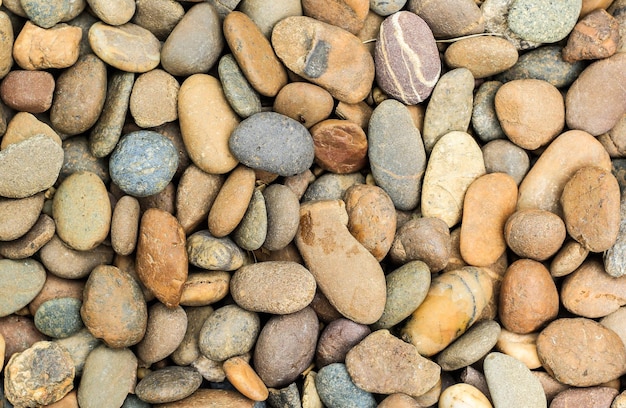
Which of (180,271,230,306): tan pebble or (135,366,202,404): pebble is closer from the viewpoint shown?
(135,366,202,404): pebble

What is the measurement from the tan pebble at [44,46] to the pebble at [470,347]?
1643mm

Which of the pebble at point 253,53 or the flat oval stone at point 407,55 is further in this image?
the flat oval stone at point 407,55

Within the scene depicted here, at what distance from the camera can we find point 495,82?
2.61m

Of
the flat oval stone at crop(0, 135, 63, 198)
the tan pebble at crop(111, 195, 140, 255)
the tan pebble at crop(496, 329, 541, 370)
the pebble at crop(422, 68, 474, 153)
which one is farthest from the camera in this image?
the pebble at crop(422, 68, 474, 153)

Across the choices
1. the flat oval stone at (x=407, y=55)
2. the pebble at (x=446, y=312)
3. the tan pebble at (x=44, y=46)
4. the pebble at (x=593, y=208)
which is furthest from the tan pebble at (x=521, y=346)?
the tan pebble at (x=44, y=46)

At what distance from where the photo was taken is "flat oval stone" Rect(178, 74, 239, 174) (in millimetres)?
2348

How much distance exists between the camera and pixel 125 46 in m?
2.32

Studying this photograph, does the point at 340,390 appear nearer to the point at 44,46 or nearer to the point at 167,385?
the point at 167,385

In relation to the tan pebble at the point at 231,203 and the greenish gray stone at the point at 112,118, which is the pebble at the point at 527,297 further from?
the greenish gray stone at the point at 112,118

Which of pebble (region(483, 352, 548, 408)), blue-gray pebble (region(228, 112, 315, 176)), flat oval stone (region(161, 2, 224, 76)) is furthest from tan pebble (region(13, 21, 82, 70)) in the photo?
pebble (region(483, 352, 548, 408))

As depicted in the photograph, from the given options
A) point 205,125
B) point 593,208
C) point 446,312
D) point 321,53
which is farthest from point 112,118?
point 593,208

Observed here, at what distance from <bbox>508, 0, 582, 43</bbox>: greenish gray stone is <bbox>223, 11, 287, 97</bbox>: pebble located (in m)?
0.89

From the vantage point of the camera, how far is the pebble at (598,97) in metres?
2.49

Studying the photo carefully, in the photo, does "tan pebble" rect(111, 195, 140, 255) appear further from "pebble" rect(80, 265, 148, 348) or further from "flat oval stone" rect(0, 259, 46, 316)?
"flat oval stone" rect(0, 259, 46, 316)
